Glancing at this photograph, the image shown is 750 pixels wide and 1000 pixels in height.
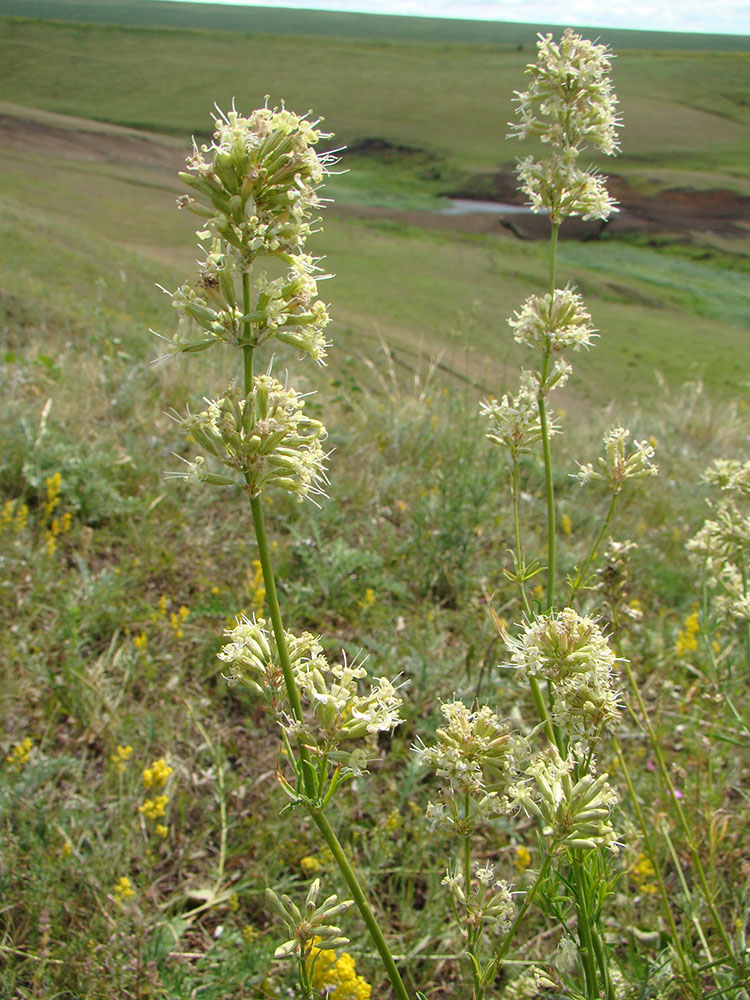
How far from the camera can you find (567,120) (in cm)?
156

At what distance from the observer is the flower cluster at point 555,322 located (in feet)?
5.18

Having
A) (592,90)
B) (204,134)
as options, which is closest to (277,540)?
(592,90)

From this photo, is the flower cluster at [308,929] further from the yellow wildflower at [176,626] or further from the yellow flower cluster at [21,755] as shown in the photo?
the yellow wildflower at [176,626]

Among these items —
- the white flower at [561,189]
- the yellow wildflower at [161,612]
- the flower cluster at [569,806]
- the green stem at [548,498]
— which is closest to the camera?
the flower cluster at [569,806]

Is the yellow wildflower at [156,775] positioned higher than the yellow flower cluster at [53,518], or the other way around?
the yellow flower cluster at [53,518]

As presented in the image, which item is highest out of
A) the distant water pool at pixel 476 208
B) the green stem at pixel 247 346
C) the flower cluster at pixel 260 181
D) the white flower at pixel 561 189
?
the distant water pool at pixel 476 208

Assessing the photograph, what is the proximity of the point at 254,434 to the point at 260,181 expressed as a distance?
14.7 inches

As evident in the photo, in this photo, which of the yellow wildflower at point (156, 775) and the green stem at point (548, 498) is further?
the yellow wildflower at point (156, 775)

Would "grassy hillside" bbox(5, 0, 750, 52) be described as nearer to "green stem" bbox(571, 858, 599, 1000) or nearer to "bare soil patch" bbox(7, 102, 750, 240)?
"bare soil patch" bbox(7, 102, 750, 240)

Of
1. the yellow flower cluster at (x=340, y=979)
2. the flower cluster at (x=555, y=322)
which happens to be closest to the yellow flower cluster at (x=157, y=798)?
the yellow flower cluster at (x=340, y=979)

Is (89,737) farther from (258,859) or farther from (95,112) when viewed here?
(95,112)

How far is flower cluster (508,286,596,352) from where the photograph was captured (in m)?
1.58

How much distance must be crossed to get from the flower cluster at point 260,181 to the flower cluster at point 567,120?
765mm

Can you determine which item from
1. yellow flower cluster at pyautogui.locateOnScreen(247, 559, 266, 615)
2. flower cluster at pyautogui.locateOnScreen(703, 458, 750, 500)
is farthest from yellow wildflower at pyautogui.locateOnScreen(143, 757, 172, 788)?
flower cluster at pyautogui.locateOnScreen(703, 458, 750, 500)
